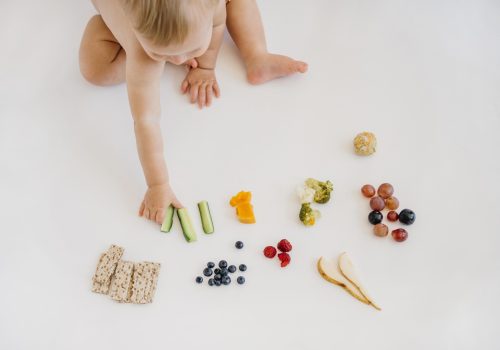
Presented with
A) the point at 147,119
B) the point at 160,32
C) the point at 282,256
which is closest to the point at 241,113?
the point at 147,119

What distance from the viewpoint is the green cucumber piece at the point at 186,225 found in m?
1.22

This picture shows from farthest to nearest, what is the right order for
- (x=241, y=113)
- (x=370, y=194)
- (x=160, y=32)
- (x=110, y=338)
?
(x=241, y=113) < (x=370, y=194) < (x=110, y=338) < (x=160, y=32)

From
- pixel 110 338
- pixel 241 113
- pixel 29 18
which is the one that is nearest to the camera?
pixel 110 338

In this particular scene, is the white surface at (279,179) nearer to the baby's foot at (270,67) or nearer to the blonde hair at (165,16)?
the baby's foot at (270,67)

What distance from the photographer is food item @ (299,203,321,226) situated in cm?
121

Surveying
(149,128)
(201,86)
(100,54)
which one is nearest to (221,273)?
(149,128)

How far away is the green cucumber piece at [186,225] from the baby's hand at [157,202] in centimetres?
2

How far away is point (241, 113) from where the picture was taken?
1.36 m

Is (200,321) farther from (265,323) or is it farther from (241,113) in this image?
(241,113)

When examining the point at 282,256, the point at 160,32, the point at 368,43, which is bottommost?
the point at 282,256

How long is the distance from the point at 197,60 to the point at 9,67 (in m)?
0.50

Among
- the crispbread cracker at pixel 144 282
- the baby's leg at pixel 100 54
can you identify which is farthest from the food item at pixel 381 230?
the baby's leg at pixel 100 54

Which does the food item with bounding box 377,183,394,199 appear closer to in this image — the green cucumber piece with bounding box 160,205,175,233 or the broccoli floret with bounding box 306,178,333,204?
the broccoli floret with bounding box 306,178,333,204

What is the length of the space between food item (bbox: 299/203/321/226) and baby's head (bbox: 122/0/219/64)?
1.47ft
